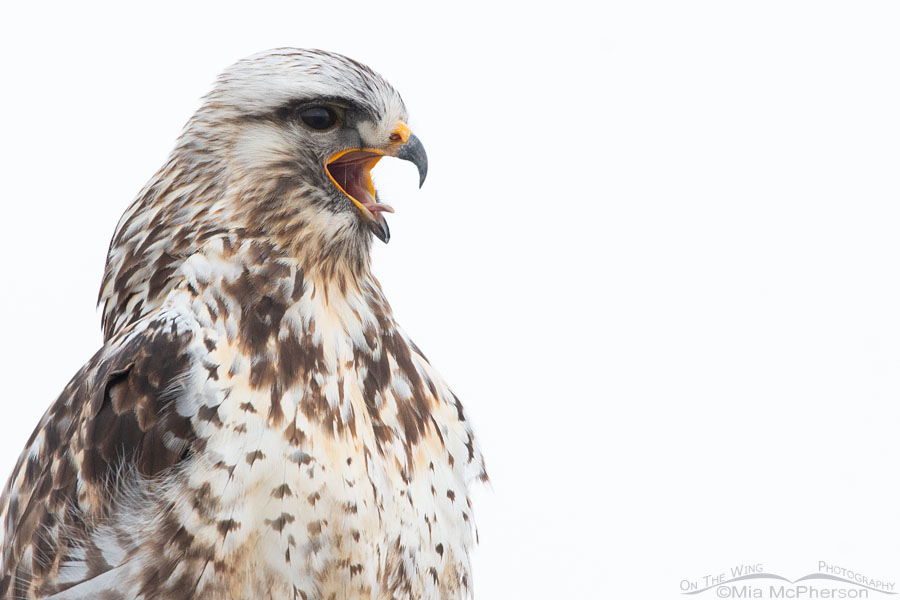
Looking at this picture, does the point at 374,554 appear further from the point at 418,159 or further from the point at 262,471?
the point at 418,159

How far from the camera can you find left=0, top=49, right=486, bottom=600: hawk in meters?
2.97

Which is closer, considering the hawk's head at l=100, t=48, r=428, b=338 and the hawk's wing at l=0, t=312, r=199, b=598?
the hawk's wing at l=0, t=312, r=199, b=598

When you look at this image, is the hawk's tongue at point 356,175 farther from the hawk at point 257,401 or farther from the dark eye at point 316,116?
the dark eye at point 316,116

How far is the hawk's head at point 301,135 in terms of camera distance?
3311 mm

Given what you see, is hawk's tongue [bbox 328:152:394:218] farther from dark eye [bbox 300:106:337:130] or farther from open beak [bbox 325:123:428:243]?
dark eye [bbox 300:106:337:130]

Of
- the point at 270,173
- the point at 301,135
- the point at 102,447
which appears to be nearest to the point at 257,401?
the point at 102,447

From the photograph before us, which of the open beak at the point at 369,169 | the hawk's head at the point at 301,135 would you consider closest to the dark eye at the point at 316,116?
the hawk's head at the point at 301,135

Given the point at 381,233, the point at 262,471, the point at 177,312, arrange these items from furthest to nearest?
the point at 381,233, the point at 177,312, the point at 262,471

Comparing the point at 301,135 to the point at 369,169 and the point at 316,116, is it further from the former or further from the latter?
the point at 369,169

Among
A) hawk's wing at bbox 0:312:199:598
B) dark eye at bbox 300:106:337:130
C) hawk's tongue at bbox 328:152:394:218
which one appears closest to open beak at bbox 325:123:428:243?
hawk's tongue at bbox 328:152:394:218

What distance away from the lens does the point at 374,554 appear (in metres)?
3.08

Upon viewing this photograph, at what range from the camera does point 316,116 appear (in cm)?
336

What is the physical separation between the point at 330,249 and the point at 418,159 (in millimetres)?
393

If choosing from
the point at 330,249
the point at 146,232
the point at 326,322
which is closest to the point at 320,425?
the point at 326,322
